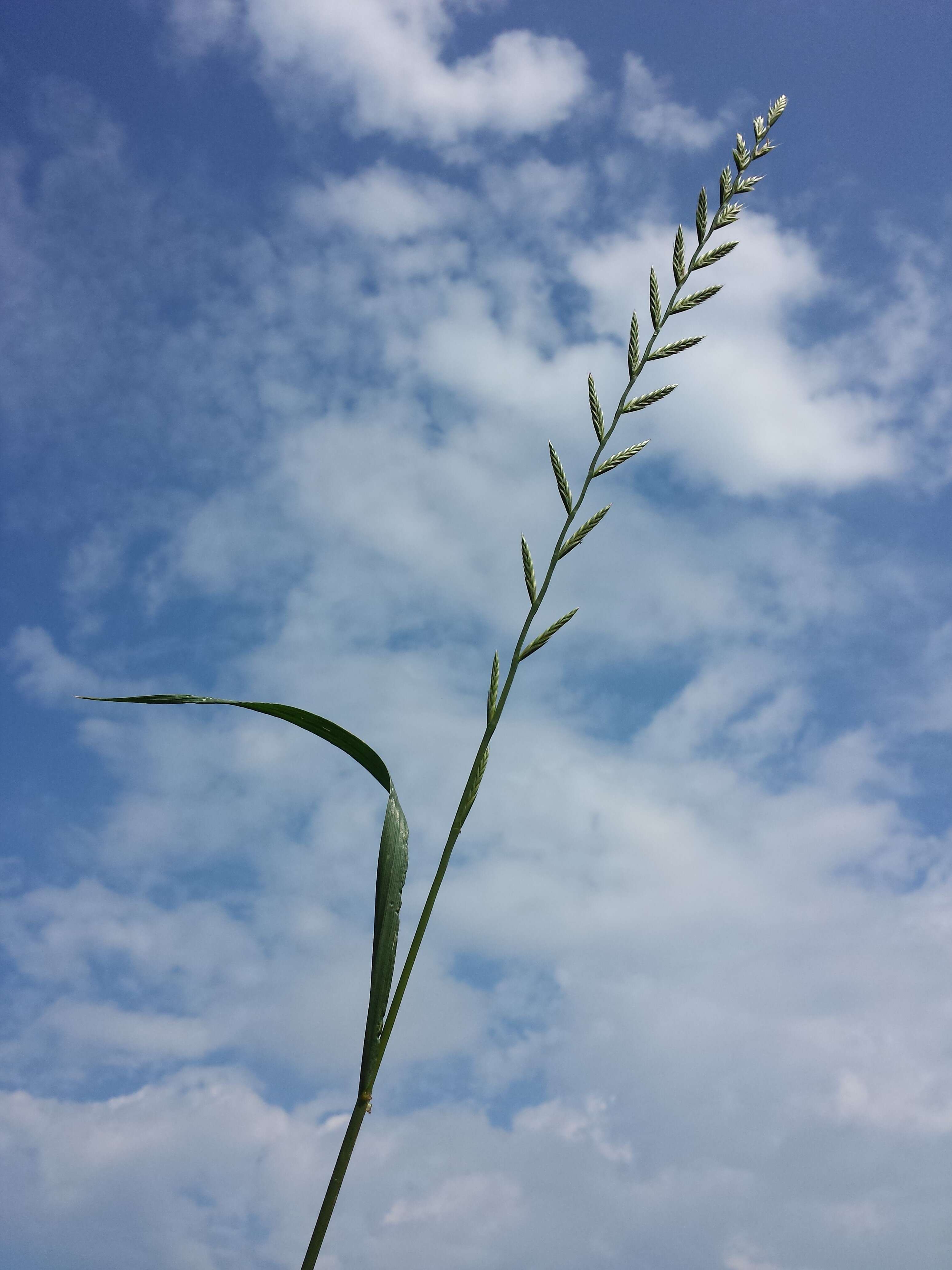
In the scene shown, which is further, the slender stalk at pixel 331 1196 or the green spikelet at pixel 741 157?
the green spikelet at pixel 741 157

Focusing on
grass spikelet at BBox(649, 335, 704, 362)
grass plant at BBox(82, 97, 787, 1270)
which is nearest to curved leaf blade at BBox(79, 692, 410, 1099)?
grass plant at BBox(82, 97, 787, 1270)

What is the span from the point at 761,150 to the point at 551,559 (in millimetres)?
1229

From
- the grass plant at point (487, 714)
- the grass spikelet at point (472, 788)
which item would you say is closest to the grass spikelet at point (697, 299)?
the grass plant at point (487, 714)

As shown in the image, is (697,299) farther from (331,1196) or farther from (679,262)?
(331,1196)

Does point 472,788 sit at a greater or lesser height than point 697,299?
lesser

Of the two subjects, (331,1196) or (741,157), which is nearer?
(331,1196)

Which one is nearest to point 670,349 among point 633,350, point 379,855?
point 633,350

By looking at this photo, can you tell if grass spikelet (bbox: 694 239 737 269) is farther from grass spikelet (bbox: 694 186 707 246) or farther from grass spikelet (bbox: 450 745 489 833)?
grass spikelet (bbox: 450 745 489 833)

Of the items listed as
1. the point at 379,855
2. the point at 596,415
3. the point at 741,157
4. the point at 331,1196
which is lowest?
the point at 331,1196

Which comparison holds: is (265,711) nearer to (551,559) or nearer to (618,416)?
(551,559)

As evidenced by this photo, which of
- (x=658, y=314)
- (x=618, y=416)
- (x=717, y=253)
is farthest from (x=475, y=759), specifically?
(x=717, y=253)

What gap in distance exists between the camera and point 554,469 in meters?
1.97

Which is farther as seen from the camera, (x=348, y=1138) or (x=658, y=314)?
(x=658, y=314)

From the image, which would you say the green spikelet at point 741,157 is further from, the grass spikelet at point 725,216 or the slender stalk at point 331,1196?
the slender stalk at point 331,1196
